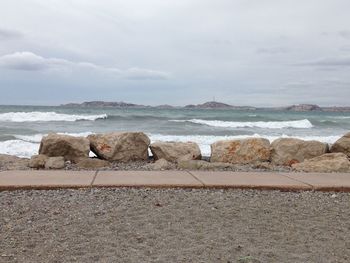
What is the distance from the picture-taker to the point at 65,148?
7.66 metres

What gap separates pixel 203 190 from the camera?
498 cm

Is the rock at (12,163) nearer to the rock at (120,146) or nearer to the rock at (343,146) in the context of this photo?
the rock at (120,146)

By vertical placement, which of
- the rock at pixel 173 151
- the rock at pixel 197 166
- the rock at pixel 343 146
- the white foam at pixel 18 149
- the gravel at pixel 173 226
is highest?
the rock at pixel 343 146

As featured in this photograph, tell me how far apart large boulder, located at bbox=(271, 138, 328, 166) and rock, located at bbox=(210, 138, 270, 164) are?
0.19 meters

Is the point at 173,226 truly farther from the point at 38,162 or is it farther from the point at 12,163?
the point at 12,163

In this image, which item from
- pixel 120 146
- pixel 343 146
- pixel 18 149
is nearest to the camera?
pixel 120 146

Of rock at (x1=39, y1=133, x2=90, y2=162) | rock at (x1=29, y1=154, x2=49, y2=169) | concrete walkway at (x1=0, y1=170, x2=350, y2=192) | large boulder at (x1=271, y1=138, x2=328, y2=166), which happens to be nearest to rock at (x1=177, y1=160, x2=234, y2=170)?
concrete walkway at (x1=0, y1=170, x2=350, y2=192)

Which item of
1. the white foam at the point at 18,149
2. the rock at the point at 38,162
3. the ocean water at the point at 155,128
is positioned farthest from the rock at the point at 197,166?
the white foam at the point at 18,149

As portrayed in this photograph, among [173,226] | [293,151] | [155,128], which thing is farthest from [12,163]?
[155,128]

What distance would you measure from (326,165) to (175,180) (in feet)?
9.19

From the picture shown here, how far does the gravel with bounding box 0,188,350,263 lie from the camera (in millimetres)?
3115

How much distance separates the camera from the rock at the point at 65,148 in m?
7.63

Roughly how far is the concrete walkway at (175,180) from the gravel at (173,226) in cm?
14

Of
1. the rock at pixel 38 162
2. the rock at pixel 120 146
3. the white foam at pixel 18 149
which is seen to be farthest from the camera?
the white foam at pixel 18 149
